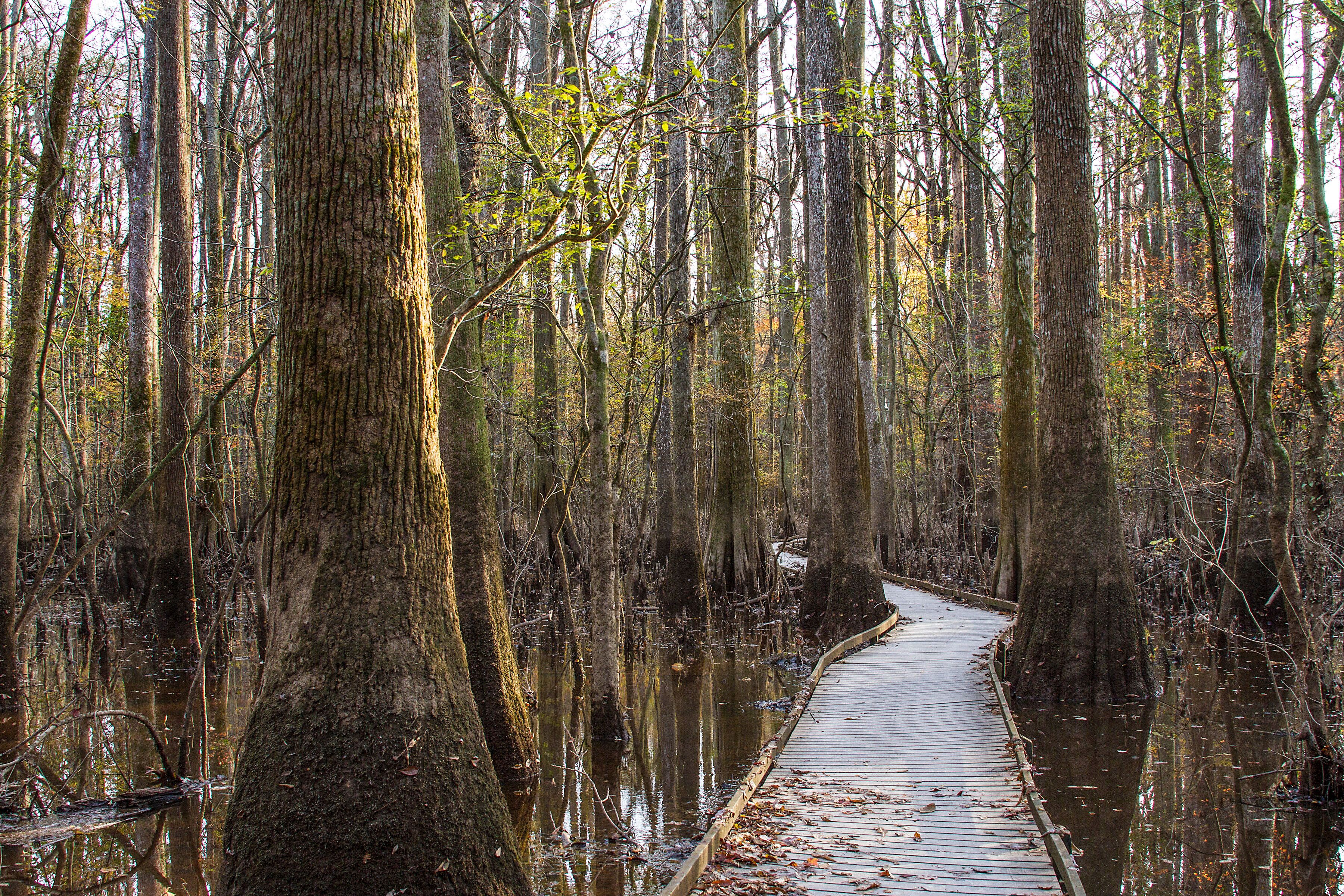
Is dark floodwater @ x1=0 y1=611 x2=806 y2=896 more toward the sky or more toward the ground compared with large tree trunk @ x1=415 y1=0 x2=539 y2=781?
more toward the ground

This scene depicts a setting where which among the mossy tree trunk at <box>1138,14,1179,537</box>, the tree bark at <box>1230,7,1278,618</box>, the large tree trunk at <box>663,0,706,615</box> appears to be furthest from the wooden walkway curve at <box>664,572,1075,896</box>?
the mossy tree trunk at <box>1138,14,1179,537</box>

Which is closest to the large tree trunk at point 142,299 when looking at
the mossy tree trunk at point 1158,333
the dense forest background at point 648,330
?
the dense forest background at point 648,330

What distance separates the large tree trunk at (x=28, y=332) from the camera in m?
6.38

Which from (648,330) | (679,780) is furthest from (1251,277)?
(679,780)

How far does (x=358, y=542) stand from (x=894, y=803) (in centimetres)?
334

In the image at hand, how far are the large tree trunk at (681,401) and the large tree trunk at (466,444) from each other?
15.1ft

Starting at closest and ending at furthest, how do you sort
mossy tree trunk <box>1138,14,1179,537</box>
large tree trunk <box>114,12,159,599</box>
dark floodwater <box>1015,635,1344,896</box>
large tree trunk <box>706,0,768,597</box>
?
dark floodwater <box>1015,635,1344,896</box> → large tree trunk <box>114,12,159,599</box> → large tree trunk <box>706,0,768,597</box> → mossy tree trunk <box>1138,14,1179,537</box>

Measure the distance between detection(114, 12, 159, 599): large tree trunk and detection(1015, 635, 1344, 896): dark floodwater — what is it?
1054 centimetres

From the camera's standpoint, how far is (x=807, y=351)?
791 inches

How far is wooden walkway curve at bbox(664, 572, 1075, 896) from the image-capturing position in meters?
4.08

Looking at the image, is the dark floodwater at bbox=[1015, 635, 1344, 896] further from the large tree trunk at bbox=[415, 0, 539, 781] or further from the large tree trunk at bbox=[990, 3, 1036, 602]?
the large tree trunk at bbox=[415, 0, 539, 781]

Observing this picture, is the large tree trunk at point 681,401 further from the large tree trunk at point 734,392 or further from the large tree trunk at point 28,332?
the large tree trunk at point 28,332

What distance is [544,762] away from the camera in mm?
7051

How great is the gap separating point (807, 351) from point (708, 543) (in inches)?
302
